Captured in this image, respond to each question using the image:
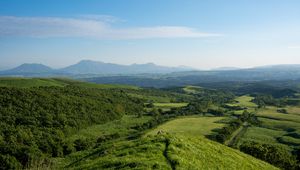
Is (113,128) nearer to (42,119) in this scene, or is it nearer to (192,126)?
(42,119)

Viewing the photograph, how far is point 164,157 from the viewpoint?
26.9 m

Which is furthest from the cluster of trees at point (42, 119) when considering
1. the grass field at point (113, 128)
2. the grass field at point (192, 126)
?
the grass field at point (192, 126)

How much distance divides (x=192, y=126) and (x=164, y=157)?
421 feet

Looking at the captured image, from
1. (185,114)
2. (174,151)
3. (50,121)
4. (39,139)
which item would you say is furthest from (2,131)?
Answer: (174,151)

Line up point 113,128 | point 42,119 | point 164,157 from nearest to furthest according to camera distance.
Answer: point 164,157
point 42,119
point 113,128

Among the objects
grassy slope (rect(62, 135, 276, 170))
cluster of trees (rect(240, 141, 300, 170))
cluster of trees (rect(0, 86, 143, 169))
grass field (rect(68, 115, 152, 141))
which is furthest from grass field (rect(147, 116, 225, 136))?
grassy slope (rect(62, 135, 276, 170))

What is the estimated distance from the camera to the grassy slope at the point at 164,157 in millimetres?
25094

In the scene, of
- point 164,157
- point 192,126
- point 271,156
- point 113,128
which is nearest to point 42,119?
point 113,128

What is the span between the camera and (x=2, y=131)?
130m

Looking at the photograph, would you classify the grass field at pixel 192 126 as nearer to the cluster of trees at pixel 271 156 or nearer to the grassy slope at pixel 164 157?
the cluster of trees at pixel 271 156

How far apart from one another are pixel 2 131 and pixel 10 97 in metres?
38.8

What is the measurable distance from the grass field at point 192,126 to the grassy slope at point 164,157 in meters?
102

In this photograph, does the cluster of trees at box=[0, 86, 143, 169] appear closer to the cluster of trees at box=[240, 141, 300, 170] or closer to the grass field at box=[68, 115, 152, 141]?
the grass field at box=[68, 115, 152, 141]

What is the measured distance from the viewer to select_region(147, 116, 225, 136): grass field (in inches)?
5458
